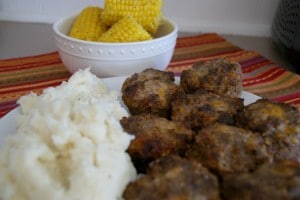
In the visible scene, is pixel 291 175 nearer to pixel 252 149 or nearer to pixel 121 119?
pixel 252 149

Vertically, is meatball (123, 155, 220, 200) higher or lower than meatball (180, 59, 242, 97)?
higher

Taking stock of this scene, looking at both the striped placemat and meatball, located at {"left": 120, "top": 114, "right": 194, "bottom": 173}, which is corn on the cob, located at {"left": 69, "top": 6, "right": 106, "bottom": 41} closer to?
the striped placemat

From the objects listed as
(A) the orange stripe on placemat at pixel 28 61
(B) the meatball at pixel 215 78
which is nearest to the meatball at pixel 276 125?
(B) the meatball at pixel 215 78

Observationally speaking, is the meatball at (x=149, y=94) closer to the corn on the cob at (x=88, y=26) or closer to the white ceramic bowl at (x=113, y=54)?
the white ceramic bowl at (x=113, y=54)

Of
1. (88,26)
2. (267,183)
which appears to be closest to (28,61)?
(88,26)

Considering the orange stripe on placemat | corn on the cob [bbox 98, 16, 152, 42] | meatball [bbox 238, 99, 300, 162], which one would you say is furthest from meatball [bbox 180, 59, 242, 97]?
the orange stripe on placemat

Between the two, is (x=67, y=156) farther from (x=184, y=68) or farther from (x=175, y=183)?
(x=184, y=68)

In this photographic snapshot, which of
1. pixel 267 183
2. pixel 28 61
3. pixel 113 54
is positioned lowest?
pixel 28 61
